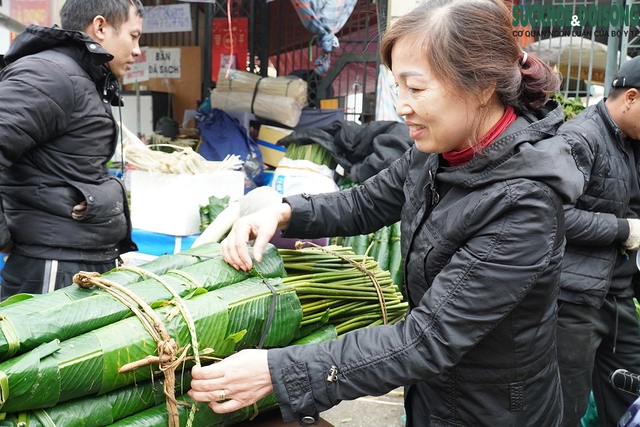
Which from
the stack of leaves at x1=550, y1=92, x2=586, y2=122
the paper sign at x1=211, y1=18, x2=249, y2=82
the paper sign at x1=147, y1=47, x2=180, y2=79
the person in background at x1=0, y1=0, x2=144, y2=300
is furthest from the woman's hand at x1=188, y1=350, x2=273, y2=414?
the paper sign at x1=147, y1=47, x2=180, y2=79

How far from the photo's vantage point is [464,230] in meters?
1.46

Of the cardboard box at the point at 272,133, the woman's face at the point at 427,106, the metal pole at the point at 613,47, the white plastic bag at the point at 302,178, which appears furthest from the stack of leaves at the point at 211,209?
the metal pole at the point at 613,47

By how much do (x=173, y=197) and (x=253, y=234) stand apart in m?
2.65

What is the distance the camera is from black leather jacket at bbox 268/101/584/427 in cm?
139

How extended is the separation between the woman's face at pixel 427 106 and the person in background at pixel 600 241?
4.69ft

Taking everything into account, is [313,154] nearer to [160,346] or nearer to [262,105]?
[262,105]

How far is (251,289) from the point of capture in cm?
173

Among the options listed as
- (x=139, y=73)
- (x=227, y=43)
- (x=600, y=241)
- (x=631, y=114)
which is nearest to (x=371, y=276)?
(x=600, y=241)

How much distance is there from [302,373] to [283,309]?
14.6 inches

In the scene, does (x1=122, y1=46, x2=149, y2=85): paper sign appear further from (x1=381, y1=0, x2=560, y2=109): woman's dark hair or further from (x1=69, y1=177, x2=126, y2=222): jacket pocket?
(x1=381, y1=0, x2=560, y2=109): woman's dark hair

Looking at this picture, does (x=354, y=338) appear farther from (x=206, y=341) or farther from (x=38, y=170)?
(x=38, y=170)

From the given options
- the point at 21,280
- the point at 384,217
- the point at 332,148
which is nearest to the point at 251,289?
the point at 384,217

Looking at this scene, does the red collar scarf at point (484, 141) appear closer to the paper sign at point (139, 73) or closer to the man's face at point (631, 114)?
the man's face at point (631, 114)

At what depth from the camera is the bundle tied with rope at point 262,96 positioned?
627 centimetres
